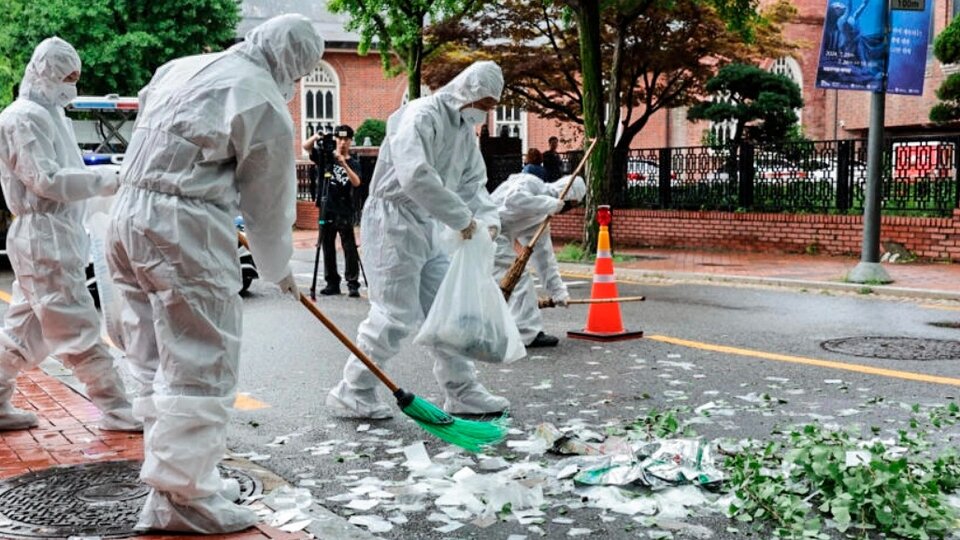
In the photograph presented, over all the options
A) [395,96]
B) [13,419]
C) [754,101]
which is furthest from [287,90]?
[395,96]

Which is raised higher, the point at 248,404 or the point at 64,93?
the point at 64,93

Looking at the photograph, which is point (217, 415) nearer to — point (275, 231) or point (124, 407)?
point (275, 231)

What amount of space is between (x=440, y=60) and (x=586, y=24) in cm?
879

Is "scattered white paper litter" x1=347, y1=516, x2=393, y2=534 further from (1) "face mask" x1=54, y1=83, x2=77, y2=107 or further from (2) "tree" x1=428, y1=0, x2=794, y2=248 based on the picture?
(2) "tree" x1=428, y1=0, x2=794, y2=248

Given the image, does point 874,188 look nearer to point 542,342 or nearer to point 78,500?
point 542,342

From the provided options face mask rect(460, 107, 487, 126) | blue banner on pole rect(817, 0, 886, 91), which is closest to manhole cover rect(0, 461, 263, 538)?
face mask rect(460, 107, 487, 126)

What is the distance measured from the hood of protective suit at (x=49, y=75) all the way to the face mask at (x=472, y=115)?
2.10m

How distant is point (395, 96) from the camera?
4456 cm

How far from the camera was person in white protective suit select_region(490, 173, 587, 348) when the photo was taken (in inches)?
338

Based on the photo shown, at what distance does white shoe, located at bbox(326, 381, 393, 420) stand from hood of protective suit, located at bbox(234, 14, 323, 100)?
7.44 feet

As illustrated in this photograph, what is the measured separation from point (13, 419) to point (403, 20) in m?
16.6

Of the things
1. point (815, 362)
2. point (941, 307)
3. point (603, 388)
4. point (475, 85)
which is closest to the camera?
point (475, 85)

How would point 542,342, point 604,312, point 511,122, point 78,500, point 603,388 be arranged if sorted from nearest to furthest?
point 78,500, point 603,388, point 542,342, point 604,312, point 511,122

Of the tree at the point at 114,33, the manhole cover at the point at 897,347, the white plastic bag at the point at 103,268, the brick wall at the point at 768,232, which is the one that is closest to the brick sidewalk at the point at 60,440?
the white plastic bag at the point at 103,268
